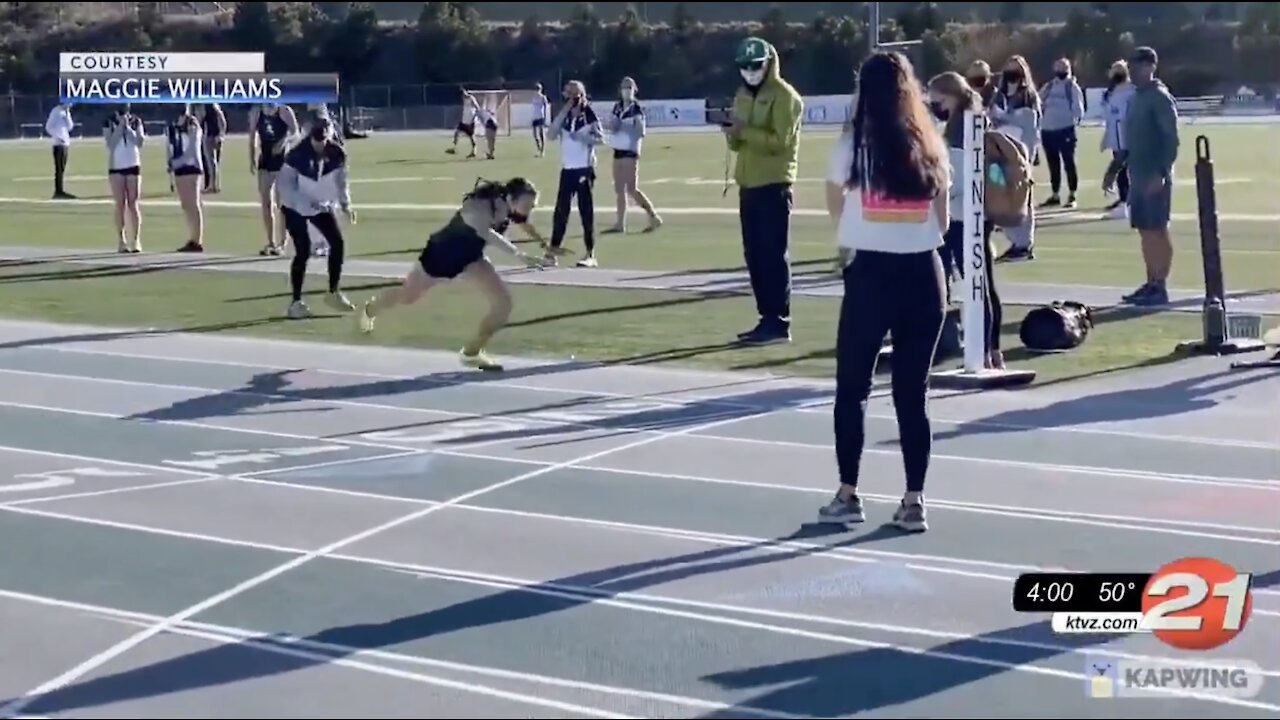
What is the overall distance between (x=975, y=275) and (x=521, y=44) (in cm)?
6686

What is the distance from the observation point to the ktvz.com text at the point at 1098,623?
6.94 m

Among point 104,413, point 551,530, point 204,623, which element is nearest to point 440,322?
point 104,413

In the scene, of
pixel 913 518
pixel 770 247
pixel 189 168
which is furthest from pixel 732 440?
pixel 189 168

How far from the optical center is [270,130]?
788 inches

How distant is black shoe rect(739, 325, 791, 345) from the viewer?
47.5ft

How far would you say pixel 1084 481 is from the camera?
31.3 feet

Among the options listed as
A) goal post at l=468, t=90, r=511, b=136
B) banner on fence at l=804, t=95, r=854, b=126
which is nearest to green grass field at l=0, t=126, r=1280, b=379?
banner on fence at l=804, t=95, r=854, b=126

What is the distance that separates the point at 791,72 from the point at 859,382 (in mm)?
56881

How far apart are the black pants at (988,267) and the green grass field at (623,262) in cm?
54

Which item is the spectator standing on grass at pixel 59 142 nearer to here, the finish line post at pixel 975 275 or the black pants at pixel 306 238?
the black pants at pixel 306 238

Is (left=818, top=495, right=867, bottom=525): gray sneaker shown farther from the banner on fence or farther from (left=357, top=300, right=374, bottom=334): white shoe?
the banner on fence

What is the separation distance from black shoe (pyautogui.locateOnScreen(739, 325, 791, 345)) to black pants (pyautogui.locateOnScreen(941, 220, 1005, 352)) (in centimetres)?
137

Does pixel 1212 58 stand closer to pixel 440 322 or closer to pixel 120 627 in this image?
pixel 440 322

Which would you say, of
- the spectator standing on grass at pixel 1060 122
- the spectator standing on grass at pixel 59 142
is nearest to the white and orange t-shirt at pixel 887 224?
the spectator standing on grass at pixel 1060 122
